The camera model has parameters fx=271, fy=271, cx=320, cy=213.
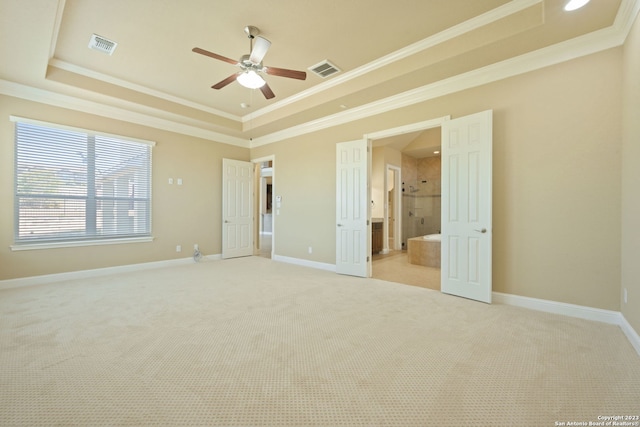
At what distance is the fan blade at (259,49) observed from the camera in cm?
261

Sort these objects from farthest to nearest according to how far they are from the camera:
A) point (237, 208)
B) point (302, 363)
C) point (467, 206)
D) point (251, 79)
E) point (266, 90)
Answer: point (237, 208) → point (467, 206) → point (266, 90) → point (251, 79) → point (302, 363)

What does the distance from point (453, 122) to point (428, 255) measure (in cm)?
292

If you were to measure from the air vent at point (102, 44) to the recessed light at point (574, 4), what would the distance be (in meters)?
4.66

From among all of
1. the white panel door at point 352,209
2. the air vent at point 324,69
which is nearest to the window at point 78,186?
the air vent at point 324,69

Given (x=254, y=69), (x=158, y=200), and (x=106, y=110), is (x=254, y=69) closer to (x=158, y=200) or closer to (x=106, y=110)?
(x=106, y=110)

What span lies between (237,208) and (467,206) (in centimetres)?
492

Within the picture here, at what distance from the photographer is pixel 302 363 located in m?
1.99

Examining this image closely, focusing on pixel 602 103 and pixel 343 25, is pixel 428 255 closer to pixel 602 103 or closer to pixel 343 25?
pixel 602 103

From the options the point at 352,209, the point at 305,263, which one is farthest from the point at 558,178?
the point at 305,263

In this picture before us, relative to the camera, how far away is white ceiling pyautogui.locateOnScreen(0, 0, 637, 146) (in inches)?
103

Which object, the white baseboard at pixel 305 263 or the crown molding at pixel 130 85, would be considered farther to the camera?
the white baseboard at pixel 305 263

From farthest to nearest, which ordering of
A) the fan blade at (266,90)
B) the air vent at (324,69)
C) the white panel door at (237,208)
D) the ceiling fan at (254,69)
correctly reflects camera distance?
the white panel door at (237,208) < the air vent at (324,69) < the fan blade at (266,90) < the ceiling fan at (254,69)

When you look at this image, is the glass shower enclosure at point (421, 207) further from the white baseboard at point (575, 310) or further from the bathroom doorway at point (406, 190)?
the white baseboard at point (575, 310)

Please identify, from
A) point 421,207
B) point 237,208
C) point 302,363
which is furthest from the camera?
point 421,207
